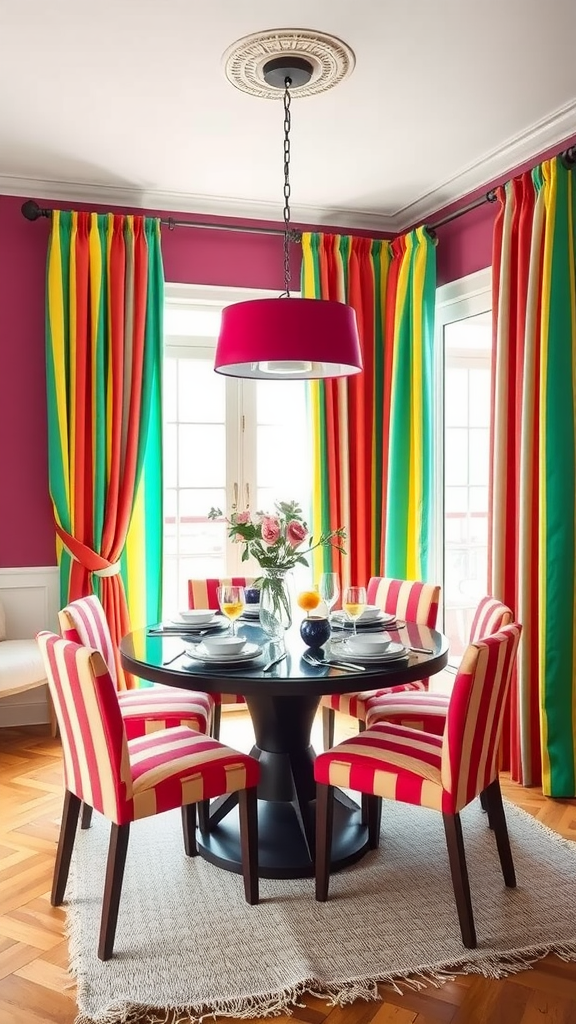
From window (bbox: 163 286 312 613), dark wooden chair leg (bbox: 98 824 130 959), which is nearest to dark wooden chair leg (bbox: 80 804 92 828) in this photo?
dark wooden chair leg (bbox: 98 824 130 959)

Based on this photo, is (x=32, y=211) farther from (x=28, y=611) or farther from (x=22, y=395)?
(x=28, y=611)

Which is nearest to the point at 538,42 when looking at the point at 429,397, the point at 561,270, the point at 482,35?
the point at 482,35

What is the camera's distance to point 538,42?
116 inches

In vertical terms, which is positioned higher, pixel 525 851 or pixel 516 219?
pixel 516 219

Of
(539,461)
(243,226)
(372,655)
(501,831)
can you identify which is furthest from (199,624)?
(243,226)

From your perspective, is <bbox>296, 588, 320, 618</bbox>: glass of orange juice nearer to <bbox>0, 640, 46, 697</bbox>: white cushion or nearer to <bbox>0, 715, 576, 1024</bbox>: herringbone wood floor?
<bbox>0, 715, 576, 1024</bbox>: herringbone wood floor

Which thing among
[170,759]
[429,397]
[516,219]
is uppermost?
[516,219]

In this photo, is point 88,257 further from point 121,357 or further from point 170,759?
point 170,759

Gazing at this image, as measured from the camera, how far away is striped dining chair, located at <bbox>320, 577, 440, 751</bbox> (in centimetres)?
336

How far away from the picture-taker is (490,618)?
290 centimetres

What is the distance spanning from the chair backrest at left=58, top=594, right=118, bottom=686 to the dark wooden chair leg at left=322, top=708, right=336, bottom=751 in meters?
1.10

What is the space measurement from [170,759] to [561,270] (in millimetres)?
2478

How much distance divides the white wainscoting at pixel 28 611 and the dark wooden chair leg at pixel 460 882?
2.73 m

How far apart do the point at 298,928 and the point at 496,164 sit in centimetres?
345
